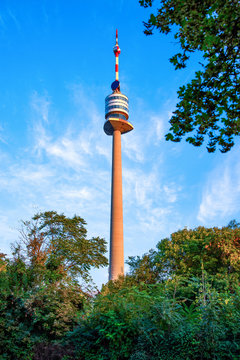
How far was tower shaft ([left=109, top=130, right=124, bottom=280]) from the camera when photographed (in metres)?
51.7

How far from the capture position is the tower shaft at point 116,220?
2035 inches

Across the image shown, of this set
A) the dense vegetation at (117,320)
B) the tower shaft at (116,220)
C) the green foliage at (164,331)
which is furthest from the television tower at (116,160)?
the green foliage at (164,331)

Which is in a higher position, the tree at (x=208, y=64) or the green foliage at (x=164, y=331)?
the tree at (x=208, y=64)

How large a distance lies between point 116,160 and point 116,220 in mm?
12536

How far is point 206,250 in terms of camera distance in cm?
2670

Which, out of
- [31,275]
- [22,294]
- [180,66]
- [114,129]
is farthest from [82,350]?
Result: [114,129]

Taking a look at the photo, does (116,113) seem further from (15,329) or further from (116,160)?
(15,329)

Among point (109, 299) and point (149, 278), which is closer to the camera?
point (109, 299)

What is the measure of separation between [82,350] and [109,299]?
1508 mm

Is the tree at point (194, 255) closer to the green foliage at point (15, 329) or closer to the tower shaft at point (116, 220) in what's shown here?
the green foliage at point (15, 329)

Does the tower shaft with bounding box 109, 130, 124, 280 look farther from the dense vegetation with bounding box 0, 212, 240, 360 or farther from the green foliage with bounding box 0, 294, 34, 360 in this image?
the green foliage with bounding box 0, 294, 34, 360

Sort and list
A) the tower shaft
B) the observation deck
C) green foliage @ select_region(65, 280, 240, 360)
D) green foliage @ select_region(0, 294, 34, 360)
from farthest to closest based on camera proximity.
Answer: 1. the observation deck
2. the tower shaft
3. green foliage @ select_region(0, 294, 34, 360)
4. green foliage @ select_region(65, 280, 240, 360)

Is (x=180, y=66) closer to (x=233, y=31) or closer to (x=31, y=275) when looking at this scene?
(x=233, y=31)

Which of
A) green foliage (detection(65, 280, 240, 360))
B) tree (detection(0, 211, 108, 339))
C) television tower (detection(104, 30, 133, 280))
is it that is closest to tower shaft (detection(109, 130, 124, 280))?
television tower (detection(104, 30, 133, 280))
